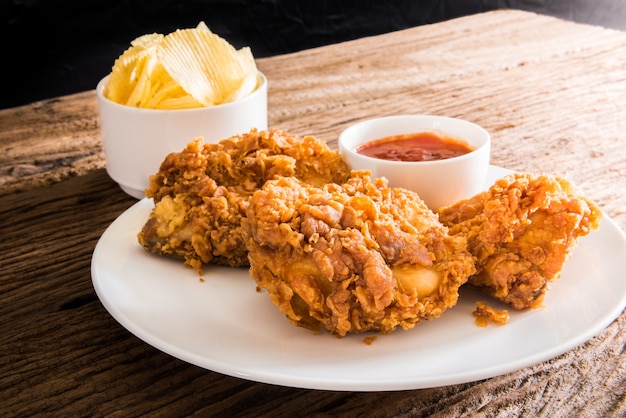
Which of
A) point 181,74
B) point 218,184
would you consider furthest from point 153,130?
point 218,184

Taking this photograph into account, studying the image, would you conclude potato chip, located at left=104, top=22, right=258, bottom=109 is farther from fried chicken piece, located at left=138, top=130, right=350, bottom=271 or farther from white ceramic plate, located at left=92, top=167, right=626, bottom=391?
white ceramic plate, located at left=92, top=167, right=626, bottom=391

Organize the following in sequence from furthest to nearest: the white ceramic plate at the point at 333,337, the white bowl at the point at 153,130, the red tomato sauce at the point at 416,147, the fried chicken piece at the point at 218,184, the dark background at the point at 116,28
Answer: the dark background at the point at 116,28 → the white bowl at the point at 153,130 → the red tomato sauce at the point at 416,147 → the fried chicken piece at the point at 218,184 → the white ceramic plate at the point at 333,337

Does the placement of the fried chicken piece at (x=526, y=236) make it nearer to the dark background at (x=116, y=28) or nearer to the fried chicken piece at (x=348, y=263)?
the fried chicken piece at (x=348, y=263)

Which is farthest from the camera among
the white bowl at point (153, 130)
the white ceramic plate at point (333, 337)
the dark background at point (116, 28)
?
the dark background at point (116, 28)

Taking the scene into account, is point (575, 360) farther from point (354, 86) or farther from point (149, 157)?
point (354, 86)

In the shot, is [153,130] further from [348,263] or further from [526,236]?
[526,236]

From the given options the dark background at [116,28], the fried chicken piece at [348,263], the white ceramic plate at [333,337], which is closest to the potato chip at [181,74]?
the white ceramic plate at [333,337]
